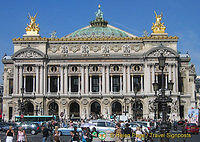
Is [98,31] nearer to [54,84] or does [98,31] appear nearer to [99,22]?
[99,22]

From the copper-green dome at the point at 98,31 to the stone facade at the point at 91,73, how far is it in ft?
46.0

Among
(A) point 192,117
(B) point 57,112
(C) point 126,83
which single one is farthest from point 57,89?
(A) point 192,117

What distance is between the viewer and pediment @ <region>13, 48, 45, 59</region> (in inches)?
3755

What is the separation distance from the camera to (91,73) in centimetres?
9631

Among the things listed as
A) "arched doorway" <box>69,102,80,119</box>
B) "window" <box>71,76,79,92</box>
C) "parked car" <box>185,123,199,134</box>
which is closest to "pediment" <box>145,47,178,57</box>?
"window" <box>71,76,79,92</box>

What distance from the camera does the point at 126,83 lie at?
95375 mm

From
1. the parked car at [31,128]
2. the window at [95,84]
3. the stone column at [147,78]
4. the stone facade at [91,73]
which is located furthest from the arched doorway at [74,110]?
the parked car at [31,128]

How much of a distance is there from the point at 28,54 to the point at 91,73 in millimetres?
15692

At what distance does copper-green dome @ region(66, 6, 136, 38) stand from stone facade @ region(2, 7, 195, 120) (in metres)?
14.0

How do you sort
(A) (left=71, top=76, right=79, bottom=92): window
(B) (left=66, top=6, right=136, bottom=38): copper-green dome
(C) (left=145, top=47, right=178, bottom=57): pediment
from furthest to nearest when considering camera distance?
1. (B) (left=66, top=6, right=136, bottom=38): copper-green dome
2. (A) (left=71, top=76, right=79, bottom=92): window
3. (C) (left=145, top=47, right=178, bottom=57): pediment

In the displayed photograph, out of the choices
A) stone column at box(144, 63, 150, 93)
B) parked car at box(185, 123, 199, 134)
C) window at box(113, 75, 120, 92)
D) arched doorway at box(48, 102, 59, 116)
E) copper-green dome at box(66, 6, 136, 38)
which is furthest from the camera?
copper-green dome at box(66, 6, 136, 38)

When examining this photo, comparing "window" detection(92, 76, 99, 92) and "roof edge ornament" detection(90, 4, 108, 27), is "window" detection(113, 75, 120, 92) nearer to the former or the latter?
"window" detection(92, 76, 99, 92)

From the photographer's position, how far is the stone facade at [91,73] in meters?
94.8

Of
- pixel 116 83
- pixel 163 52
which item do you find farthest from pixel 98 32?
pixel 163 52
